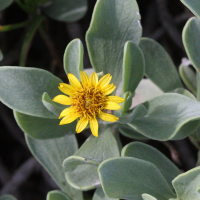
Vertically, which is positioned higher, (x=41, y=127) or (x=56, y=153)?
(x=41, y=127)

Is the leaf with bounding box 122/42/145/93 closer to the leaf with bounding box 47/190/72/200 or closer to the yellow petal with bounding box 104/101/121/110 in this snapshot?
the yellow petal with bounding box 104/101/121/110

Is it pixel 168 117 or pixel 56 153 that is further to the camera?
pixel 56 153

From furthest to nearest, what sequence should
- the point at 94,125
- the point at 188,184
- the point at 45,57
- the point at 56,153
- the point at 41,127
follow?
the point at 45,57 < the point at 56,153 < the point at 41,127 < the point at 94,125 < the point at 188,184

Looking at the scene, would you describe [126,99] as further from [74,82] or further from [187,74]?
[187,74]

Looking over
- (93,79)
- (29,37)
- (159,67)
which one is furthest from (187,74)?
Result: (29,37)

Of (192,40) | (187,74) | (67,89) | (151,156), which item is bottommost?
(151,156)

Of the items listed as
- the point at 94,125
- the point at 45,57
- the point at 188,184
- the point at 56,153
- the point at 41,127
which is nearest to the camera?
the point at 188,184

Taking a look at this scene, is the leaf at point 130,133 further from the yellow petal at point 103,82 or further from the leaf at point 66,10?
the leaf at point 66,10

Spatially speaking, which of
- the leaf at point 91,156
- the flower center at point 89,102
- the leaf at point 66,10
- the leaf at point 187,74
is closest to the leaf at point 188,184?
the leaf at point 91,156
